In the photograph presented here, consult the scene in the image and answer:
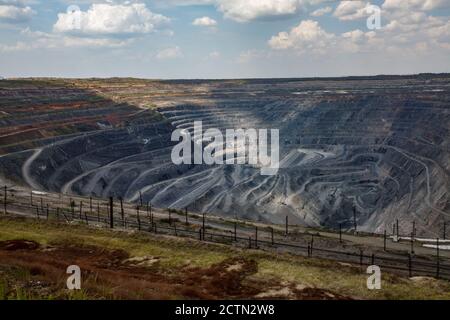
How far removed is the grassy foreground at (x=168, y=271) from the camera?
2538 cm

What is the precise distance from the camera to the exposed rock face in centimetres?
9756

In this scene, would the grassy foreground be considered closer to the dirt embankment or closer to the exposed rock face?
the dirt embankment

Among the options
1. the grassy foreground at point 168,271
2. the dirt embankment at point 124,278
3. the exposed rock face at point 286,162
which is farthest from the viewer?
the exposed rock face at point 286,162

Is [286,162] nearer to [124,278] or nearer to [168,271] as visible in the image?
[168,271]

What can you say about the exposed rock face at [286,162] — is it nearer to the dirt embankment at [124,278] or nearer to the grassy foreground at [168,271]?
the grassy foreground at [168,271]

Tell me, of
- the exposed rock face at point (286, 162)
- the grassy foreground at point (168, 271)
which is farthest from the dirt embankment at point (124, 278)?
the exposed rock face at point (286, 162)

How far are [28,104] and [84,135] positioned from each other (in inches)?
1104

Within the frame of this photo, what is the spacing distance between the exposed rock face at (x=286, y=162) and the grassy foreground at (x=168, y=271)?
1872 inches

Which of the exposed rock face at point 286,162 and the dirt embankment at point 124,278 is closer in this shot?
the dirt embankment at point 124,278

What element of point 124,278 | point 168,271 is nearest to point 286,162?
point 168,271

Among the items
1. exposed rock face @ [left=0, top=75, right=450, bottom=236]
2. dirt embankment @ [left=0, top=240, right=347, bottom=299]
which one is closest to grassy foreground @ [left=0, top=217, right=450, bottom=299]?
dirt embankment @ [left=0, top=240, right=347, bottom=299]

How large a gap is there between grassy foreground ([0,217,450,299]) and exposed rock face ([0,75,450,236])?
47.5 m

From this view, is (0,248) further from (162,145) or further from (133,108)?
(133,108)
